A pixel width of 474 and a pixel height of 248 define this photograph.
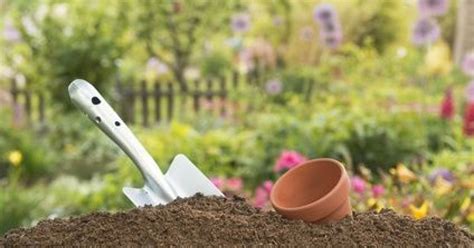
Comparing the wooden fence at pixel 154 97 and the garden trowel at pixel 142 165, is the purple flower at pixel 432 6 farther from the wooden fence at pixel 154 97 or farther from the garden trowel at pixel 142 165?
the garden trowel at pixel 142 165

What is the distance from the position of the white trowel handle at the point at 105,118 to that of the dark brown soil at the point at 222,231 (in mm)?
167

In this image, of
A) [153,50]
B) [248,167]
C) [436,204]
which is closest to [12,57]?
[153,50]

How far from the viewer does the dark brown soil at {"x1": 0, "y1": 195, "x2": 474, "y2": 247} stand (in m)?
1.45

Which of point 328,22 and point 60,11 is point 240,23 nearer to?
point 328,22

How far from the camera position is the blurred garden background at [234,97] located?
19.2 ft

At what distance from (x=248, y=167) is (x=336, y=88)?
11.3 feet

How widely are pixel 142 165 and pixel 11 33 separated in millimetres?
9252

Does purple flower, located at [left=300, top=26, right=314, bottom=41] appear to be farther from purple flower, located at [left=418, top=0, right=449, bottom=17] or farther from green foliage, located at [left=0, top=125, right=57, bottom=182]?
green foliage, located at [left=0, top=125, right=57, bottom=182]

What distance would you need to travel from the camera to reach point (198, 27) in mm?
11859

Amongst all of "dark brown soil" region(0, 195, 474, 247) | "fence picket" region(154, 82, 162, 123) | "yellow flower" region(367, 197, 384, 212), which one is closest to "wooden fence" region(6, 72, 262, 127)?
"fence picket" region(154, 82, 162, 123)

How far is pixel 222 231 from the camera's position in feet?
4.79

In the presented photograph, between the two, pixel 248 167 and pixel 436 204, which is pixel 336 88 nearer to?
pixel 248 167

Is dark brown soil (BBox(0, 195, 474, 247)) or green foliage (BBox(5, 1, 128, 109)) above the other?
green foliage (BBox(5, 1, 128, 109))

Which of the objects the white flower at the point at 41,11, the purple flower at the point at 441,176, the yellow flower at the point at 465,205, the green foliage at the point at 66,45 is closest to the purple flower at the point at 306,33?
the green foliage at the point at 66,45
